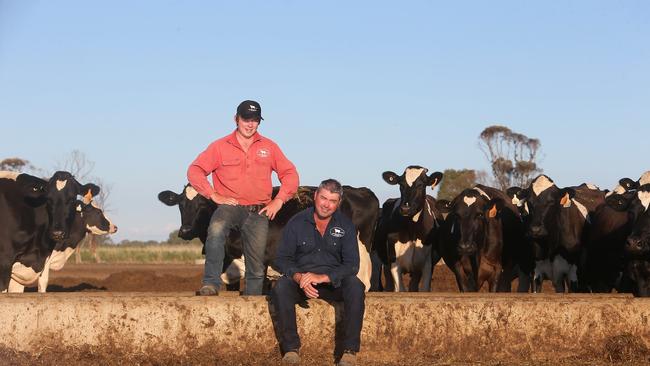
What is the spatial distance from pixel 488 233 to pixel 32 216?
6162 millimetres

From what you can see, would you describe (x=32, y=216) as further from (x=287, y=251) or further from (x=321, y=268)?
(x=321, y=268)

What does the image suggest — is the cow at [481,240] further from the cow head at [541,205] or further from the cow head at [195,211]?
the cow head at [195,211]

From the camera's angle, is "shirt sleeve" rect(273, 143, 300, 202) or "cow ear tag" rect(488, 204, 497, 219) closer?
"shirt sleeve" rect(273, 143, 300, 202)

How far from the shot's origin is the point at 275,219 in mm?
13555

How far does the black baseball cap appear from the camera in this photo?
361 inches

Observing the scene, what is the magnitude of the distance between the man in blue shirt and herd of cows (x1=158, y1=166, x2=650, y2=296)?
4.85 metres

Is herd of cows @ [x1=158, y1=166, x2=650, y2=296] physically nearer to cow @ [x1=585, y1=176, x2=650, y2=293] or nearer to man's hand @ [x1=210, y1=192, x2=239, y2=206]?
cow @ [x1=585, y1=176, x2=650, y2=293]

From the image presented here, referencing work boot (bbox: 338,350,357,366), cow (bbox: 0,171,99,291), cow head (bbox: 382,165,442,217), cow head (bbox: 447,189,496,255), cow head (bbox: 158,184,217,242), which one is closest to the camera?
work boot (bbox: 338,350,357,366)

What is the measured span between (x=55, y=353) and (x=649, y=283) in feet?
22.4

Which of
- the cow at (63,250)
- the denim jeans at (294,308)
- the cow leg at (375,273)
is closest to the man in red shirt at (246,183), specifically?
the denim jeans at (294,308)

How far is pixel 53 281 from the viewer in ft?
77.8

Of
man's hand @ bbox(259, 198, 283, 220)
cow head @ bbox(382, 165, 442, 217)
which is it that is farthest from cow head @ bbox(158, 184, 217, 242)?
man's hand @ bbox(259, 198, 283, 220)

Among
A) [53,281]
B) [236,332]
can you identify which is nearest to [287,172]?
[236,332]

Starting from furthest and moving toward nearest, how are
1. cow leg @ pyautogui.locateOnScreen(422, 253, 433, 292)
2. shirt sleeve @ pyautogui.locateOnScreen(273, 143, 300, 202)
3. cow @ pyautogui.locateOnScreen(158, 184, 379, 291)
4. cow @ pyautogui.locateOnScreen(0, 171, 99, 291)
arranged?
cow leg @ pyautogui.locateOnScreen(422, 253, 433, 292) < cow @ pyautogui.locateOnScreen(158, 184, 379, 291) < cow @ pyautogui.locateOnScreen(0, 171, 99, 291) < shirt sleeve @ pyautogui.locateOnScreen(273, 143, 300, 202)
